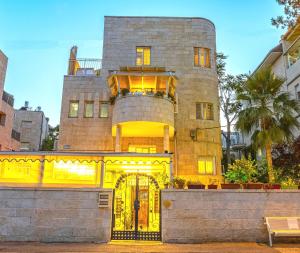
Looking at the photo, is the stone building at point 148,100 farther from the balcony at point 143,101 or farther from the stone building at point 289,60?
the stone building at point 289,60

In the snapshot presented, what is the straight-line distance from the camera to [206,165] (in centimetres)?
1852

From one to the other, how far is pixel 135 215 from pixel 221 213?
10.8 feet

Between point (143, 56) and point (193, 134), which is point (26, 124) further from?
point (193, 134)

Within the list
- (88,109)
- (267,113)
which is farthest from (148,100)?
(267,113)

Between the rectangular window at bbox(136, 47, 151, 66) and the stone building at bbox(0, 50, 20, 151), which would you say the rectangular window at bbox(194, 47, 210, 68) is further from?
the stone building at bbox(0, 50, 20, 151)

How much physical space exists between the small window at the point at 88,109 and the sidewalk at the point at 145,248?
1043cm

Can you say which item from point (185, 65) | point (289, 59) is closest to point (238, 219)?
point (185, 65)

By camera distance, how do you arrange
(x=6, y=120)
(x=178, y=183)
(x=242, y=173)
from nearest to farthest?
(x=178, y=183) < (x=242, y=173) < (x=6, y=120)

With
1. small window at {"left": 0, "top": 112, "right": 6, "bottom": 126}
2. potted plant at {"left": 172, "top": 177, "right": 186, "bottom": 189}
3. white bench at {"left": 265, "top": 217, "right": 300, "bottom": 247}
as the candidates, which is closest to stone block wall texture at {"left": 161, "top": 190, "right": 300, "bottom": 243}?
white bench at {"left": 265, "top": 217, "right": 300, "bottom": 247}

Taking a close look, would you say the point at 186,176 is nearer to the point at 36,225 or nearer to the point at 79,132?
the point at 79,132

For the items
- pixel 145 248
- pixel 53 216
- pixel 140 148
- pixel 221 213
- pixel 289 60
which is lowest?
pixel 145 248

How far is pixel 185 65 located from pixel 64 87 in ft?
28.5

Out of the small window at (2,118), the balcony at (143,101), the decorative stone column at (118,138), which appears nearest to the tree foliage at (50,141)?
the small window at (2,118)

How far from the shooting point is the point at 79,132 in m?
18.8
